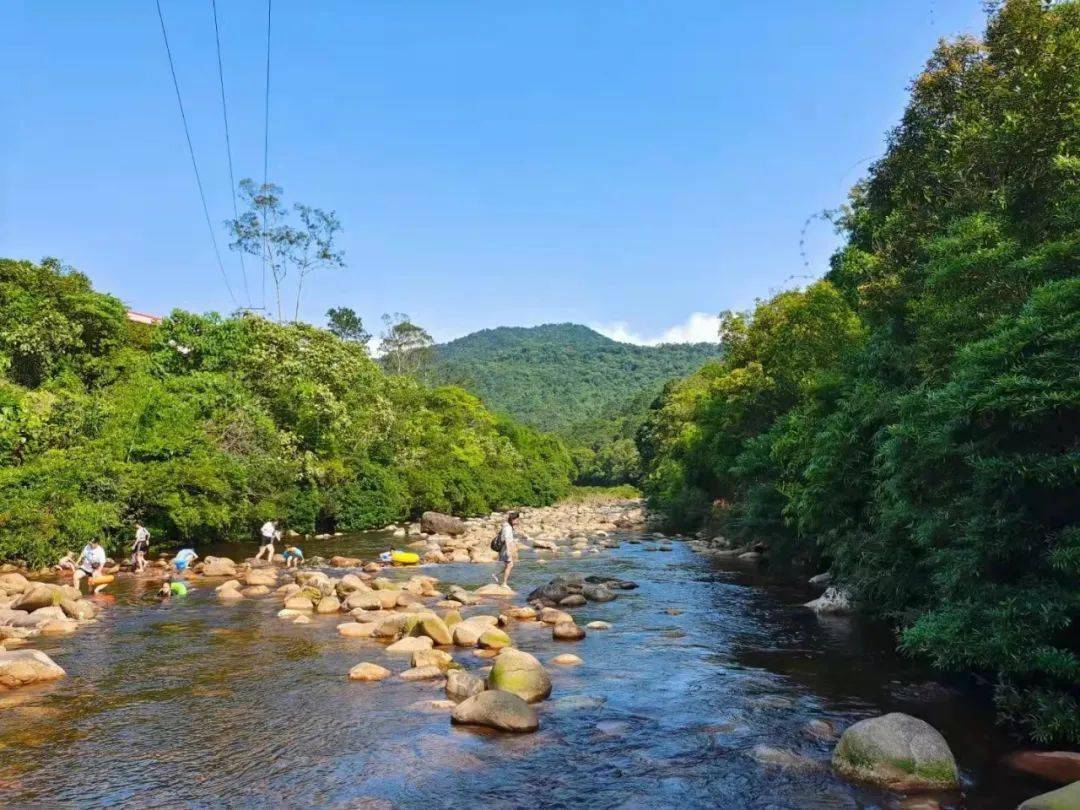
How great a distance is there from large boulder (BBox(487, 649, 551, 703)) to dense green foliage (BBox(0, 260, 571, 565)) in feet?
57.2

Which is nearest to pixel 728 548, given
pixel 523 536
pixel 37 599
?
pixel 523 536

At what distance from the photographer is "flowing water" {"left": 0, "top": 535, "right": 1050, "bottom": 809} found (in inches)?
294

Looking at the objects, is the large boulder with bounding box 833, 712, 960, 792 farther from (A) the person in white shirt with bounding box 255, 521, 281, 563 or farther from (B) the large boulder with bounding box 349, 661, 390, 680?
(A) the person in white shirt with bounding box 255, 521, 281, 563

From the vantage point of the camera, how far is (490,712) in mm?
9258

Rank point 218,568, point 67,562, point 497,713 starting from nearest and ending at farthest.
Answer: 1. point 497,713
2. point 67,562
3. point 218,568

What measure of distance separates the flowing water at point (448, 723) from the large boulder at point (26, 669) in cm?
31

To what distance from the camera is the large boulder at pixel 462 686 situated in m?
10.4

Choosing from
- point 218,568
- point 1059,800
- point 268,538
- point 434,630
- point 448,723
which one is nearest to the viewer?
point 1059,800

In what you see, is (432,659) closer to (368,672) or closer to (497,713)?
(368,672)

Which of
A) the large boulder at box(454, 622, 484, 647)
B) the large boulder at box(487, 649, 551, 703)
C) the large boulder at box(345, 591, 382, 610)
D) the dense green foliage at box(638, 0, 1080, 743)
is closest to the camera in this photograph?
the dense green foliage at box(638, 0, 1080, 743)

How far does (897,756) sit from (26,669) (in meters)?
11.6

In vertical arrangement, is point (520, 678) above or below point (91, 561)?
below

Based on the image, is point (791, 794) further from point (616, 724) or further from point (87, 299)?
point (87, 299)

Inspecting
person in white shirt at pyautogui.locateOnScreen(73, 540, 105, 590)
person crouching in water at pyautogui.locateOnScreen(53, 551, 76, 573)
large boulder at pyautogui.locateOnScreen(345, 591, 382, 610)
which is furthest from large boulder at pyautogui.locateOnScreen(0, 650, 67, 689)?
person crouching in water at pyautogui.locateOnScreen(53, 551, 76, 573)
